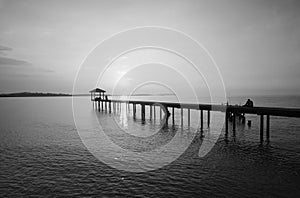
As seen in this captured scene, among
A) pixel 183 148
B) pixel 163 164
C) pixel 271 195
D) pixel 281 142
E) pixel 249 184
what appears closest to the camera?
pixel 271 195

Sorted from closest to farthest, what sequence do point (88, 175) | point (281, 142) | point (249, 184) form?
point (249, 184), point (88, 175), point (281, 142)

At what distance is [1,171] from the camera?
472 inches

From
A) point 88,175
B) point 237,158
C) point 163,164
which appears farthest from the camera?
point 237,158

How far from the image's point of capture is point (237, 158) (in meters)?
14.3

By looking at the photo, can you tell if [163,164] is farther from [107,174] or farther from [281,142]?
[281,142]

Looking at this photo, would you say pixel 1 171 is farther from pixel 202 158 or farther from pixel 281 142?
pixel 281 142

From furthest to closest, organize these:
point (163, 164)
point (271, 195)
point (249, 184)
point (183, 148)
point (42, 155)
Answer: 1. point (183, 148)
2. point (42, 155)
3. point (163, 164)
4. point (249, 184)
5. point (271, 195)

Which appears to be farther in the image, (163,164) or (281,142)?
(281,142)

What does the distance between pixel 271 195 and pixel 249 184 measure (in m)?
1.16

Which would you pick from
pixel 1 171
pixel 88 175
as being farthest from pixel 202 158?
pixel 1 171

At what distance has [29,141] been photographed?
20.5m

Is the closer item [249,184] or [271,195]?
[271,195]

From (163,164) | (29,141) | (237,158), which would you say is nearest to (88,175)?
(163,164)

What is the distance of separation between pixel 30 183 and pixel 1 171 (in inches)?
124
